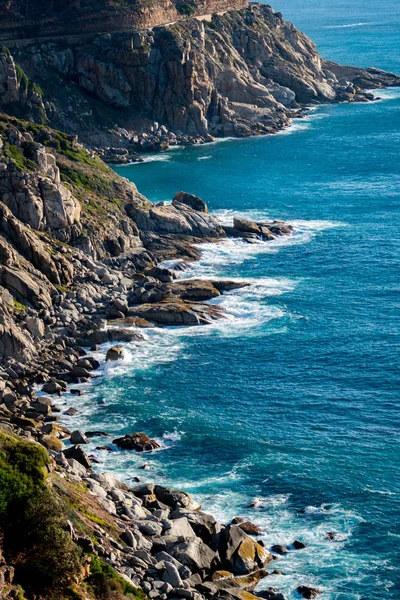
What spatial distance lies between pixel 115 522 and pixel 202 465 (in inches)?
635

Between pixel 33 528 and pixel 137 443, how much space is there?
86.6 feet

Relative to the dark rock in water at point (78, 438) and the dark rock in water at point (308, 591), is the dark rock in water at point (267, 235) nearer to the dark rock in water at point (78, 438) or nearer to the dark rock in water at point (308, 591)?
the dark rock in water at point (78, 438)

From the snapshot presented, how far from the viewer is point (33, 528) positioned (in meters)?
59.9

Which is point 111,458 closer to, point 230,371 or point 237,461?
point 237,461

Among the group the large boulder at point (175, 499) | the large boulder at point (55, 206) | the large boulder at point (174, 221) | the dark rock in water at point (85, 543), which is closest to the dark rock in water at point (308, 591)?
the large boulder at point (175, 499)

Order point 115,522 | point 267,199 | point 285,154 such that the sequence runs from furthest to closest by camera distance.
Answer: point 285,154 → point 267,199 → point 115,522

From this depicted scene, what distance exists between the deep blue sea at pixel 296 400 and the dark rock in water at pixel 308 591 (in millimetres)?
651

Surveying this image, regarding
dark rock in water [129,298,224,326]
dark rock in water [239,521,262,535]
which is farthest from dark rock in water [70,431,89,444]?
dark rock in water [129,298,224,326]

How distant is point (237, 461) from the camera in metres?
83.7

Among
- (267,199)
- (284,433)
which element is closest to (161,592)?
(284,433)

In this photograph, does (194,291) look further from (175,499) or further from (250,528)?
(250,528)

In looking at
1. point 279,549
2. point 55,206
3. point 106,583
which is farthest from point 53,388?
point 106,583

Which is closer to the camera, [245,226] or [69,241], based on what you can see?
[69,241]

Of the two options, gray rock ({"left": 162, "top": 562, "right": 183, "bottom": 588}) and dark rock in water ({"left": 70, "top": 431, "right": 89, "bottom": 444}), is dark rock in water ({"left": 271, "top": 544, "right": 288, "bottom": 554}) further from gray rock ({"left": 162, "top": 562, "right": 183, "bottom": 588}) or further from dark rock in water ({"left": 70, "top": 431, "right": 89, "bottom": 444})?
dark rock in water ({"left": 70, "top": 431, "right": 89, "bottom": 444})
